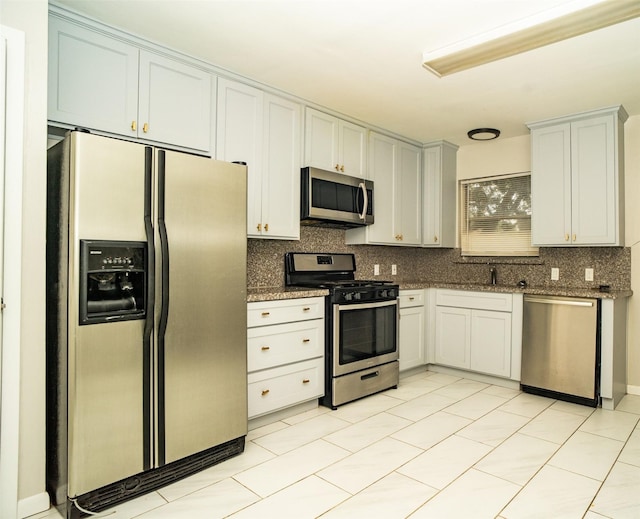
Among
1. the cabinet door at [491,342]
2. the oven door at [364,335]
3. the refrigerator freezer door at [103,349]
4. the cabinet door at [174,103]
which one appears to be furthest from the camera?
the cabinet door at [491,342]

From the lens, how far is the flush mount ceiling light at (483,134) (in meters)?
4.30

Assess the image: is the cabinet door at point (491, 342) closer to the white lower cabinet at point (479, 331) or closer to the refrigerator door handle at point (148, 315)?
the white lower cabinet at point (479, 331)

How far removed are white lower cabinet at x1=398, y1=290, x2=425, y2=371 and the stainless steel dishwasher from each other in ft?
3.15

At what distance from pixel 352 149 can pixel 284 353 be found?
6.51 feet

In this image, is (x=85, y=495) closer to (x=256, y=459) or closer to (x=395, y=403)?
(x=256, y=459)

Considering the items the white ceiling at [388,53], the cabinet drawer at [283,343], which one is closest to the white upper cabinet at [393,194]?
the white ceiling at [388,53]

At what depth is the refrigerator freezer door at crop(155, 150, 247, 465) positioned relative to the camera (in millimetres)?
2174

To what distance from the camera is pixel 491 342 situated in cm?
405

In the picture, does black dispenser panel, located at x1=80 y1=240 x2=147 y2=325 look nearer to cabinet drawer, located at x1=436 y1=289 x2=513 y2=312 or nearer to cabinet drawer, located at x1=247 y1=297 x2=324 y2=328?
cabinet drawer, located at x1=247 y1=297 x2=324 y2=328

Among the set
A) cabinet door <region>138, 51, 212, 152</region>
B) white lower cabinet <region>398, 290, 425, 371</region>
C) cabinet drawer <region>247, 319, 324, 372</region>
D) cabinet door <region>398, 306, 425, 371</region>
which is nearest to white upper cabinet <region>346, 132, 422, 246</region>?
white lower cabinet <region>398, 290, 425, 371</region>

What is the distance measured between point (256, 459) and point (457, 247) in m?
3.36

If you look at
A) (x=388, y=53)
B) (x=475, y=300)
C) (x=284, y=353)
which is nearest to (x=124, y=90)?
(x=388, y=53)

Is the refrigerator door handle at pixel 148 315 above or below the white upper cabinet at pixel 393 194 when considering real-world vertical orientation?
below

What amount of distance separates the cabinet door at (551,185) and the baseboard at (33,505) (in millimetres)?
4043
